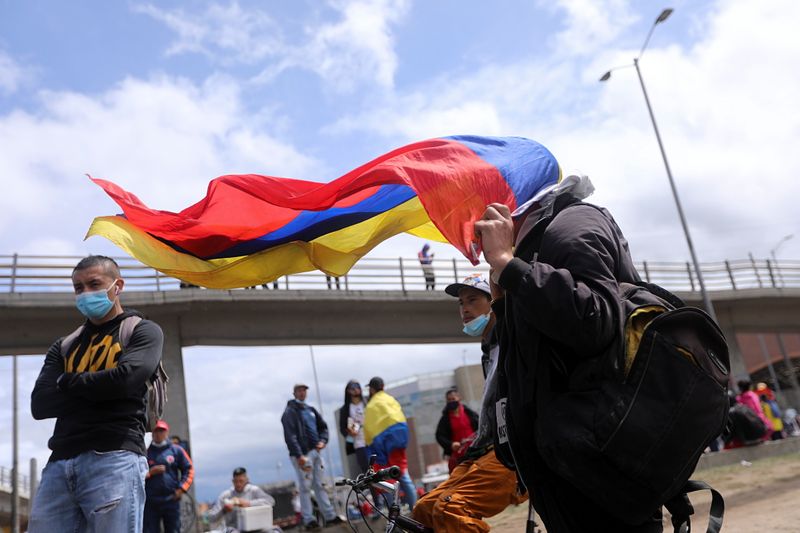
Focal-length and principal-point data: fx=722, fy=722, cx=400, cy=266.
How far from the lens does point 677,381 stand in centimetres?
214

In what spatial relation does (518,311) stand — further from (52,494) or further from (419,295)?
(419,295)

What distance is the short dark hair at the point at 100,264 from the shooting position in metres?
4.16

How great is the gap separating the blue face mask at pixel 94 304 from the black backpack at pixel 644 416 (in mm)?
2751

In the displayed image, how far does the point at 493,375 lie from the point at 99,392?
2076 mm

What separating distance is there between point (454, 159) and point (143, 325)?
2.13 meters

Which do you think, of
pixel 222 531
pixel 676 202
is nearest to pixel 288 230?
pixel 222 531

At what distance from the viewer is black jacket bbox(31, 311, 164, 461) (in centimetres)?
362

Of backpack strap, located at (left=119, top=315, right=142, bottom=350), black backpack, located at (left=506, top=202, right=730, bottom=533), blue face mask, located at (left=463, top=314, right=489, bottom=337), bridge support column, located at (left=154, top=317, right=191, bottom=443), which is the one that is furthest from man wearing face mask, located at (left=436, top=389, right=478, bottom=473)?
bridge support column, located at (left=154, top=317, right=191, bottom=443)

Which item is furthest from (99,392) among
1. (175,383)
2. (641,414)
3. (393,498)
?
(175,383)

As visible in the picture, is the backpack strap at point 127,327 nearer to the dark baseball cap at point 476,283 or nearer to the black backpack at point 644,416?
the dark baseball cap at point 476,283

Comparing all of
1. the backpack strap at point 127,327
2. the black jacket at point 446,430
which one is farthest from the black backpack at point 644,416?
the black jacket at point 446,430

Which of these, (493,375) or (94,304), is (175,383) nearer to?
(94,304)

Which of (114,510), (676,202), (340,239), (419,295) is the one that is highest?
(676,202)

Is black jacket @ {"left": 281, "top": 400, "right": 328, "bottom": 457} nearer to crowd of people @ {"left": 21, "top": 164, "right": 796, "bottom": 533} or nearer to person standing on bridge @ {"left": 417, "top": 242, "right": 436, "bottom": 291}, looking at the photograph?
crowd of people @ {"left": 21, "top": 164, "right": 796, "bottom": 533}
